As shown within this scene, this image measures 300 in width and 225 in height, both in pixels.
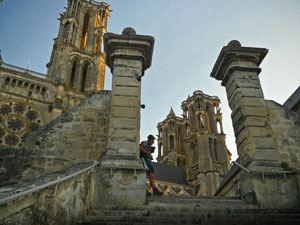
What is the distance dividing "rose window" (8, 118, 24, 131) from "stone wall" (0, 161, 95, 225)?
21486 mm

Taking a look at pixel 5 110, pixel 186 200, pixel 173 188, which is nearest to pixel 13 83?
pixel 5 110

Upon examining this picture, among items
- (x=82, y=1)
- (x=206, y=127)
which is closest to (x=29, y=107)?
(x=82, y=1)

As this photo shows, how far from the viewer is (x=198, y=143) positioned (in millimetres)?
39875

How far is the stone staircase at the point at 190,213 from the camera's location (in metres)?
3.21

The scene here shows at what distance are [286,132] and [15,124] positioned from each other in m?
22.4

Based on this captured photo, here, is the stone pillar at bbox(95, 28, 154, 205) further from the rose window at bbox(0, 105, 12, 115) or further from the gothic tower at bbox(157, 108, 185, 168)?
the gothic tower at bbox(157, 108, 185, 168)

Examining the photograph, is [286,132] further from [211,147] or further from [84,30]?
[211,147]

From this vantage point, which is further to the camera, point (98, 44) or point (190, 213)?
point (98, 44)

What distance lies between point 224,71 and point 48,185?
451 centimetres

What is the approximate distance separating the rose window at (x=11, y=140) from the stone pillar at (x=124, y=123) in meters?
19.4

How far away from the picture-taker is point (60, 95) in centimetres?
2581

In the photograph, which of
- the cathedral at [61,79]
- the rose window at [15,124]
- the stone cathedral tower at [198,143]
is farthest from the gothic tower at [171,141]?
the rose window at [15,124]

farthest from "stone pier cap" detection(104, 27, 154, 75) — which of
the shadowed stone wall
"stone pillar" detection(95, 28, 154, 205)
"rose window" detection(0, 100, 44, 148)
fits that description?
"rose window" detection(0, 100, 44, 148)

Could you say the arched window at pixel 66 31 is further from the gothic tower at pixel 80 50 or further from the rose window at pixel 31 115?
the rose window at pixel 31 115
